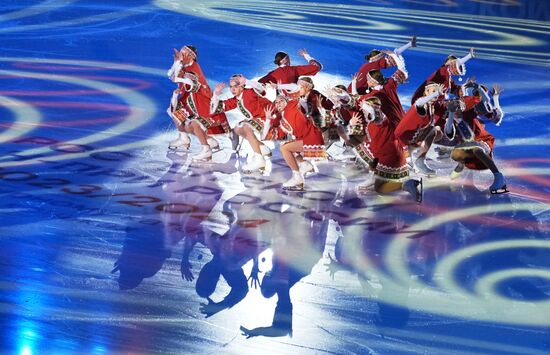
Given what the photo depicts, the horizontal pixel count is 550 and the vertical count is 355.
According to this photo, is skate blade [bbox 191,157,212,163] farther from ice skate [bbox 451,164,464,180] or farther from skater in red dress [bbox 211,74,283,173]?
ice skate [bbox 451,164,464,180]

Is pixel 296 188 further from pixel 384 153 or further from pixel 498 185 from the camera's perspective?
pixel 498 185

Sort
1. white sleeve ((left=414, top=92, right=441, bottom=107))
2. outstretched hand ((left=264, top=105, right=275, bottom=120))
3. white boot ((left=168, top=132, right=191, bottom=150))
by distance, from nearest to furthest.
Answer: white sleeve ((left=414, top=92, right=441, bottom=107)), outstretched hand ((left=264, top=105, right=275, bottom=120)), white boot ((left=168, top=132, right=191, bottom=150))

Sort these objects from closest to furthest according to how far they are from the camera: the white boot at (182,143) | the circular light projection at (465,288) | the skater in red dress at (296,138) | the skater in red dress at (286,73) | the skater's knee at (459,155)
→ the circular light projection at (465,288)
the skater in red dress at (296,138)
the skater's knee at (459,155)
the skater in red dress at (286,73)
the white boot at (182,143)

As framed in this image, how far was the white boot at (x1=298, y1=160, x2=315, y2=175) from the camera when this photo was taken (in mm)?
10484

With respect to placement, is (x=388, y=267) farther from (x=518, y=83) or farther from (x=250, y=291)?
(x=518, y=83)

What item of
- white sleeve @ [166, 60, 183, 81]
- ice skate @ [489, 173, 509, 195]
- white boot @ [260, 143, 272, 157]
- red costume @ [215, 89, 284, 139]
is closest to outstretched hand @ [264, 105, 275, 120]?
red costume @ [215, 89, 284, 139]

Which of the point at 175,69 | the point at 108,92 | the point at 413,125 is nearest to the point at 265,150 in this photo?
the point at 175,69

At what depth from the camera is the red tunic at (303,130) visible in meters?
10.1

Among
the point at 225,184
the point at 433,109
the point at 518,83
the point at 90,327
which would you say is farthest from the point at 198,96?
the point at 518,83

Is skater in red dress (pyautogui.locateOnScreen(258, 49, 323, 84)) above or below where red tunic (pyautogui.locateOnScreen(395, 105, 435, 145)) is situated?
above

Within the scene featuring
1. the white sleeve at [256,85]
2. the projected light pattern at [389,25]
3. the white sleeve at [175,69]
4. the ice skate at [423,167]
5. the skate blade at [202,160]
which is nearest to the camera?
the white sleeve at [256,85]

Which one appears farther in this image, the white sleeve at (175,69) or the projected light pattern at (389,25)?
the projected light pattern at (389,25)

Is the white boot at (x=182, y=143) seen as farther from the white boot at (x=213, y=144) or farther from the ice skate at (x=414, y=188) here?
the ice skate at (x=414, y=188)

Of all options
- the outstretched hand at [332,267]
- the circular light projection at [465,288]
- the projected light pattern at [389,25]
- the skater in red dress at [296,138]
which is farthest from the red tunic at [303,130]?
the projected light pattern at [389,25]
